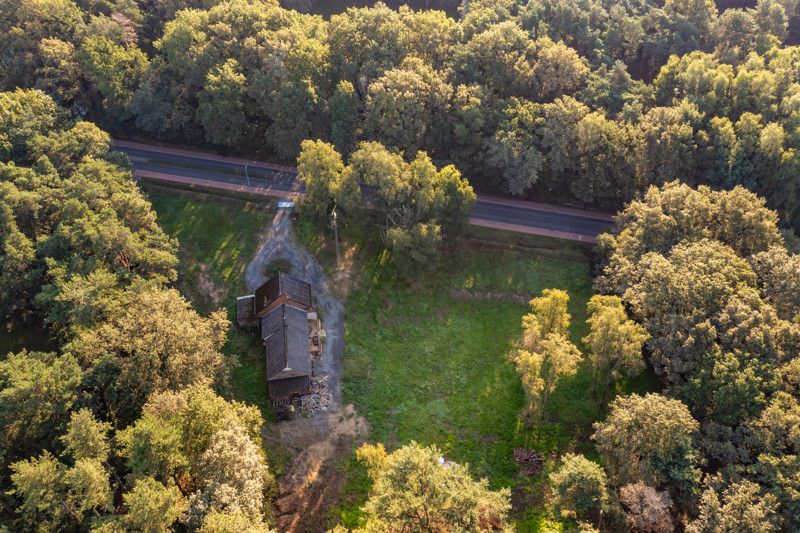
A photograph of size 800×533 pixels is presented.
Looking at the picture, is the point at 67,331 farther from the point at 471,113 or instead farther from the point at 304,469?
the point at 471,113

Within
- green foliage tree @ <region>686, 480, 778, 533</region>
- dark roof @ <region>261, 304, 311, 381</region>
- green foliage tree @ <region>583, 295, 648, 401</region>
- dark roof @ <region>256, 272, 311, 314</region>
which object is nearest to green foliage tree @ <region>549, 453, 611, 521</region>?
green foliage tree @ <region>686, 480, 778, 533</region>

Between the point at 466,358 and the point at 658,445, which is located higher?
the point at 658,445

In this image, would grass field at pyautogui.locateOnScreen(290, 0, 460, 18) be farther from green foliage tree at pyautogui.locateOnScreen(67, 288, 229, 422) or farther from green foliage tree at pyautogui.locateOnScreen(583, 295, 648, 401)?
green foliage tree at pyautogui.locateOnScreen(67, 288, 229, 422)

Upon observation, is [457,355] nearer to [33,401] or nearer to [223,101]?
[33,401]

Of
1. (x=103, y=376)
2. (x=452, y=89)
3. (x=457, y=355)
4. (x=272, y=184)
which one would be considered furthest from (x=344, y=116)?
(x=103, y=376)

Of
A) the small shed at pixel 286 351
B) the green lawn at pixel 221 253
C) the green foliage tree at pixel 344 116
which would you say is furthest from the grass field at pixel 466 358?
the green foliage tree at pixel 344 116

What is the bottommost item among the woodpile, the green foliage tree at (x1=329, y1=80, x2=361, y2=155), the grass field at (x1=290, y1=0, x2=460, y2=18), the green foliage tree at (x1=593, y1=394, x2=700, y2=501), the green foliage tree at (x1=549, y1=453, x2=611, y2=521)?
the woodpile

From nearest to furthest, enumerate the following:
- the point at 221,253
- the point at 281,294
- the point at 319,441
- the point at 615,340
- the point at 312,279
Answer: the point at 615,340
the point at 319,441
the point at 281,294
the point at 312,279
the point at 221,253
